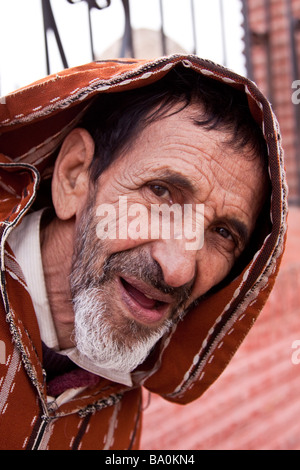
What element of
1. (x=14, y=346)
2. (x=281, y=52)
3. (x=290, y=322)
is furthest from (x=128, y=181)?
(x=281, y=52)

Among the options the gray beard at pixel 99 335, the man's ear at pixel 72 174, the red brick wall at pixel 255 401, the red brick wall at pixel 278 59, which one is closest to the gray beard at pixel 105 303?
the gray beard at pixel 99 335

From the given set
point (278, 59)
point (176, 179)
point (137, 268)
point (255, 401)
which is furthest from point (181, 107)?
point (278, 59)

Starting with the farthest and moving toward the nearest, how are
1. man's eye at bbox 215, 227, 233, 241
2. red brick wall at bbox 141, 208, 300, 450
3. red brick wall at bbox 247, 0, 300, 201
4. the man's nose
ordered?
1. red brick wall at bbox 247, 0, 300, 201
2. red brick wall at bbox 141, 208, 300, 450
3. man's eye at bbox 215, 227, 233, 241
4. the man's nose

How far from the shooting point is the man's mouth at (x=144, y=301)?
59.7 inches

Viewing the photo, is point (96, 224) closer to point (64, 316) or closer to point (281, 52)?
point (64, 316)

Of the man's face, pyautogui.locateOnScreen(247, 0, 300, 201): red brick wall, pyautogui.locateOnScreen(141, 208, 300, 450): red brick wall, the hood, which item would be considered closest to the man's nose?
the man's face

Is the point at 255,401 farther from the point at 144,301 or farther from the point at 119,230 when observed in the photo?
the point at 119,230

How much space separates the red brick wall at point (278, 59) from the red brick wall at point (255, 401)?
1.19m

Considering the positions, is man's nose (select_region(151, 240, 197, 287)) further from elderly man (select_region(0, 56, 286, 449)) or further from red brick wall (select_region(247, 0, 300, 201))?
red brick wall (select_region(247, 0, 300, 201))

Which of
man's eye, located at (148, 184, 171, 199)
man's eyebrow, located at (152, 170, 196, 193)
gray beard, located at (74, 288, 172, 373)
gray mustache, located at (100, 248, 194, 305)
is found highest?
man's eyebrow, located at (152, 170, 196, 193)

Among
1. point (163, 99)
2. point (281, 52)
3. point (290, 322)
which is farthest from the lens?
point (281, 52)

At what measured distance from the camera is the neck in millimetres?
1649

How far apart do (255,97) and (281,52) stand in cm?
313

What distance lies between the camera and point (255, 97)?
157 centimetres
